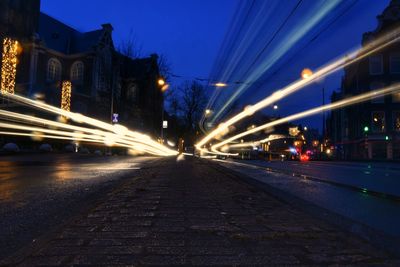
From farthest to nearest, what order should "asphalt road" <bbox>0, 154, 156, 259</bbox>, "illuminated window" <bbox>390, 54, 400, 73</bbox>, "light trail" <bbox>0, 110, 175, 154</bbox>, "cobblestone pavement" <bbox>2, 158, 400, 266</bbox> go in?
1. "illuminated window" <bbox>390, 54, 400, 73</bbox>
2. "light trail" <bbox>0, 110, 175, 154</bbox>
3. "asphalt road" <bbox>0, 154, 156, 259</bbox>
4. "cobblestone pavement" <bbox>2, 158, 400, 266</bbox>

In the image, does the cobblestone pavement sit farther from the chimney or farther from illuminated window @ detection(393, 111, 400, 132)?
illuminated window @ detection(393, 111, 400, 132)

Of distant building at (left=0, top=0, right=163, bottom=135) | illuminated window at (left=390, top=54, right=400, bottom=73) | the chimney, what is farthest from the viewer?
illuminated window at (left=390, top=54, right=400, bottom=73)

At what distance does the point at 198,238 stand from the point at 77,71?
45.3m

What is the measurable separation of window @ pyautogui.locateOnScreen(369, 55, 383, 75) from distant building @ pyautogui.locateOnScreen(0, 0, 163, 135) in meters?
32.3

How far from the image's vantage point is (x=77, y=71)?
47781 millimetres

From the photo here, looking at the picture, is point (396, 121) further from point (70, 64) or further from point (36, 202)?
point (36, 202)

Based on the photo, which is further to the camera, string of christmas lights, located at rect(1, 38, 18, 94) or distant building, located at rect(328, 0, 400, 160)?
distant building, located at rect(328, 0, 400, 160)

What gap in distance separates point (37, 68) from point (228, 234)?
4022 cm

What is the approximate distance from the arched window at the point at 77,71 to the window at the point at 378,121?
119 ft

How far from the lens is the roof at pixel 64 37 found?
44906mm

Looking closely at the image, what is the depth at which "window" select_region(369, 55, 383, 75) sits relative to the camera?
54781 mm

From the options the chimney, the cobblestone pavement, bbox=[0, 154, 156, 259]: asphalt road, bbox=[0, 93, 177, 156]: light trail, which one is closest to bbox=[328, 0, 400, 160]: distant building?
bbox=[0, 93, 177, 156]: light trail

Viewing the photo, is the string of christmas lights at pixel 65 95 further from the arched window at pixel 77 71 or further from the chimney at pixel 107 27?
the chimney at pixel 107 27

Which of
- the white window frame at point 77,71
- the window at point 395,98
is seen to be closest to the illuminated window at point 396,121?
the window at point 395,98
